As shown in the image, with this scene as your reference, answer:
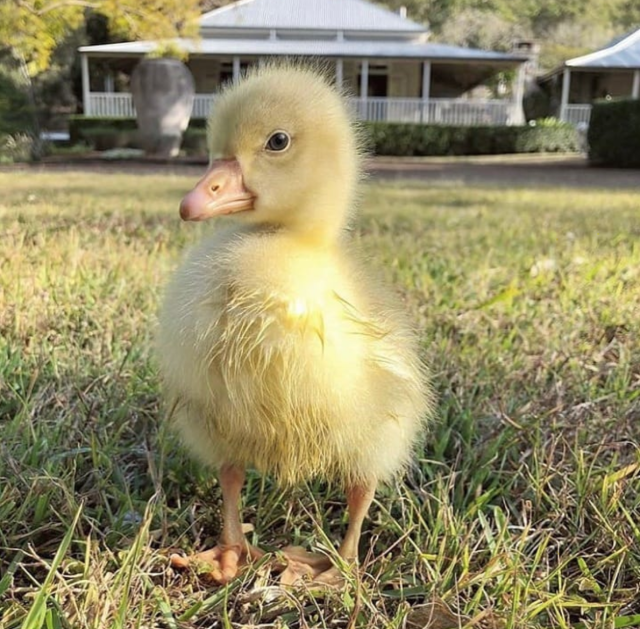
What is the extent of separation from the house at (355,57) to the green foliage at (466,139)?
1.75 m

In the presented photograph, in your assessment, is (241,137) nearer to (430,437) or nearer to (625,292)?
(430,437)

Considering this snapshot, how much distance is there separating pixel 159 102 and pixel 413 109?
8475mm

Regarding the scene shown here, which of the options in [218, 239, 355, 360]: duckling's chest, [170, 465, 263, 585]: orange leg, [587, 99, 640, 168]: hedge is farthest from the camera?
[587, 99, 640, 168]: hedge

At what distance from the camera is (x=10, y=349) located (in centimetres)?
173

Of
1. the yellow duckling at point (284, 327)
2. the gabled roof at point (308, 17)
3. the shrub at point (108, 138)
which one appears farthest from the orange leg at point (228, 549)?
the gabled roof at point (308, 17)

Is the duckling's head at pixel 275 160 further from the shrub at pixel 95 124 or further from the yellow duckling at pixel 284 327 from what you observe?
the shrub at pixel 95 124

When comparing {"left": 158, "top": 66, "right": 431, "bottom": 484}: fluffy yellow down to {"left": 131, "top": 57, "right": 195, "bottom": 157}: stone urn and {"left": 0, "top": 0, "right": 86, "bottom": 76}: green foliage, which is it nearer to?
{"left": 0, "top": 0, "right": 86, "bottom": 76}: green foliage

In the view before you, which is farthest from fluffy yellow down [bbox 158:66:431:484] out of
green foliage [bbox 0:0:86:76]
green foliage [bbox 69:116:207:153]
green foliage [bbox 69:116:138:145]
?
green foliage [bbox 69:116:138:145]

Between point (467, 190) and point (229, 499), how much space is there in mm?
6732

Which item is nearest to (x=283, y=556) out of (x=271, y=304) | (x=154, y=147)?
(x=271, y=304)

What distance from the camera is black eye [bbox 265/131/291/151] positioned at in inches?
42.0

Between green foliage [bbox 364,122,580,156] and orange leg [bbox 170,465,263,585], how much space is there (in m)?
17.4

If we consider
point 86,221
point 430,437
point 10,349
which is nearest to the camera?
point 430,437

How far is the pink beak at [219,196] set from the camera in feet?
3.42
